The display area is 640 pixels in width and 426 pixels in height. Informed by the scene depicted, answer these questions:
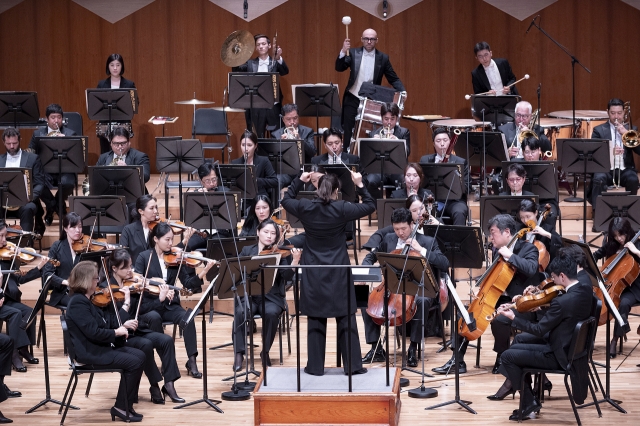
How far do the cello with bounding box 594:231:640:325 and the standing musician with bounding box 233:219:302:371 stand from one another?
208cm

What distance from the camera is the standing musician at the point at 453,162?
8.11 metres

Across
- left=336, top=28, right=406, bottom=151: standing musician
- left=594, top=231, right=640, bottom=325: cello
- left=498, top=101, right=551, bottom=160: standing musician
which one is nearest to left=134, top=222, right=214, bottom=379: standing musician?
left=594, top=231, right=640, bottom=325: cello

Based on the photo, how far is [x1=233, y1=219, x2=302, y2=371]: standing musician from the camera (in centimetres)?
662

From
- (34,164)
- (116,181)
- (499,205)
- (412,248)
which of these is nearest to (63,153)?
(34,164)

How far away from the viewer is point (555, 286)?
Result: 565cm

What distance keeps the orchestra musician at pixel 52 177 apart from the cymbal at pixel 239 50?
1.76 meters

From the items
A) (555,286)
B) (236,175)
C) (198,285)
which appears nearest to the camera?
(555,286)

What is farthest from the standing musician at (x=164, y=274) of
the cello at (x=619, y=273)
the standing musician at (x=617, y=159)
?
the standing musician at (x=617, y=159)

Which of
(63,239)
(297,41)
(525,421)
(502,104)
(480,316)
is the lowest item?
(525,421)

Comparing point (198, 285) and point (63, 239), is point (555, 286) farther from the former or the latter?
point (63, 239)

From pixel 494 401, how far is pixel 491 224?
1.13 metres

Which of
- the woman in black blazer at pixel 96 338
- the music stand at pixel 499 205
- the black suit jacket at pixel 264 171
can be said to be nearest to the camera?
the woman in black blazer at pixel 96 338

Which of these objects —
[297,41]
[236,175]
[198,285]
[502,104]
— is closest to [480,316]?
[198,285]

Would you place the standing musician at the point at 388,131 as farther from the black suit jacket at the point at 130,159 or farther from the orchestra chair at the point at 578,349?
the orchestra chair at the point at 578,349
